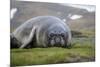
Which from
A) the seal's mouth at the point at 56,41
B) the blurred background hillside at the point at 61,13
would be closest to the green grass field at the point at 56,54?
the seal's mouth at the point at 56,41

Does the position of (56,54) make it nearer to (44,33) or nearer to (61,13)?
(44,33)

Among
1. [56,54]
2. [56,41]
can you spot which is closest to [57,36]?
[56,41]

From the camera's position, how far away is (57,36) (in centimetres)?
209

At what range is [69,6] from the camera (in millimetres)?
2127

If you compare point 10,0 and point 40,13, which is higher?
point 10,0

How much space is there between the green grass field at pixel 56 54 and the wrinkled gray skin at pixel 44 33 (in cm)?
7

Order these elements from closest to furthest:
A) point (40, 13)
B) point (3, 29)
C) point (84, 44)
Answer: point (3, 29), point (40, 13), point (84, 44)

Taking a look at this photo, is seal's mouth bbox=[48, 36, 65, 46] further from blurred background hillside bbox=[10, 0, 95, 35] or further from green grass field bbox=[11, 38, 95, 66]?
blurred background hillside bbox=[10, 0, 95, 35]

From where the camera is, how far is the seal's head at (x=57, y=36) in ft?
6.77

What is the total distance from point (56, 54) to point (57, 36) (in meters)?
0.21

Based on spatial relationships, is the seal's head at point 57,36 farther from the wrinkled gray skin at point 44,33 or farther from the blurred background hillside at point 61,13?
the blurred background hillside at point 61,13
